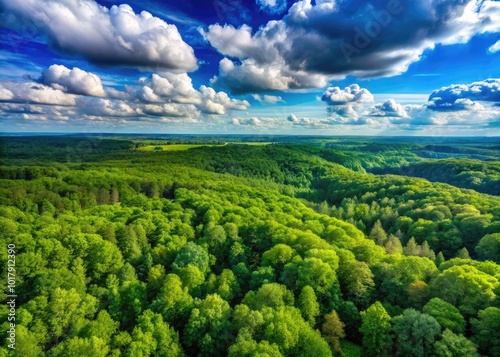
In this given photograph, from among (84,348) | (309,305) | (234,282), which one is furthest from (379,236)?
(84,348)

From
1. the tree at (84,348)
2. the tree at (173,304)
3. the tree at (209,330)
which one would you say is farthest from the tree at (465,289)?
the tree at (84,348)

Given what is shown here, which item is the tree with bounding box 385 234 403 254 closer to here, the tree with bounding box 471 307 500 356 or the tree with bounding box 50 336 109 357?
the tree with bounding box 471 307 500 356

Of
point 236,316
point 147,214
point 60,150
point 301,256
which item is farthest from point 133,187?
point 60,150

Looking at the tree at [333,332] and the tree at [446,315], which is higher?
the tree at [446,315]

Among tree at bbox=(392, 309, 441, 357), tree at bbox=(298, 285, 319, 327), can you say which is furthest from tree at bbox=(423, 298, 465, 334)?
tree at bbox=(298, 285, 319, 327)

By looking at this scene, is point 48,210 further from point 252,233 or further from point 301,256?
point 301,256

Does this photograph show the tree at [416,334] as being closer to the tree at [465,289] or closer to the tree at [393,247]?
the tree at [465,289]
